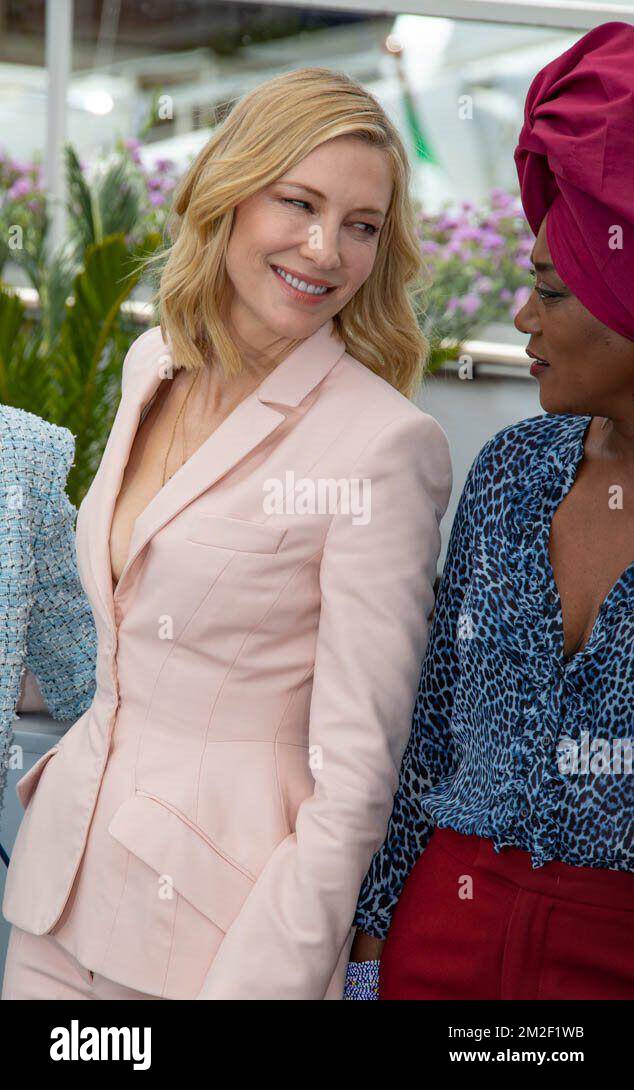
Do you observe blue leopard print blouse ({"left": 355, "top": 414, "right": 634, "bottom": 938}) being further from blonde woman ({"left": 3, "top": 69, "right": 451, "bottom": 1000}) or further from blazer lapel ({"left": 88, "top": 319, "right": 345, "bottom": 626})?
blazer lapel ({"left": 88, "top": 319, "right": 345, "bottom": 626})

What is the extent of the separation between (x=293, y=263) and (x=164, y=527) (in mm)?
397

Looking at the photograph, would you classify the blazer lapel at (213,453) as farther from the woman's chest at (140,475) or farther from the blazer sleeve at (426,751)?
the blazer sleeve at (426,751)

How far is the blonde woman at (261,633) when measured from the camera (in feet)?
5.23

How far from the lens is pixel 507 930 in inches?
62.6

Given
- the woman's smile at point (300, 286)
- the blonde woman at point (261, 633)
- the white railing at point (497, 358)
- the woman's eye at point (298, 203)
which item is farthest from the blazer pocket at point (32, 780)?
the white railing at point (497, 358)

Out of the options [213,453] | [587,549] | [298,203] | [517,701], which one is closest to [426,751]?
[517,701]

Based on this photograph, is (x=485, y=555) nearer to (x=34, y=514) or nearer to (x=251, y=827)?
(x=251, y=827)

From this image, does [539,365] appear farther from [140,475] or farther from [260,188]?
[140,475]

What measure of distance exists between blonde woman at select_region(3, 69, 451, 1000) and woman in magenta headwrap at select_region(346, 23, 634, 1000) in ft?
0.38

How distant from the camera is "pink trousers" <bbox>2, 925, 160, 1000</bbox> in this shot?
5.65 feet

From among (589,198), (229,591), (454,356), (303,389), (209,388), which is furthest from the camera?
(454,356)

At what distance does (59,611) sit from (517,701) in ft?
2.71

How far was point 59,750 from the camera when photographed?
1.88 meters
